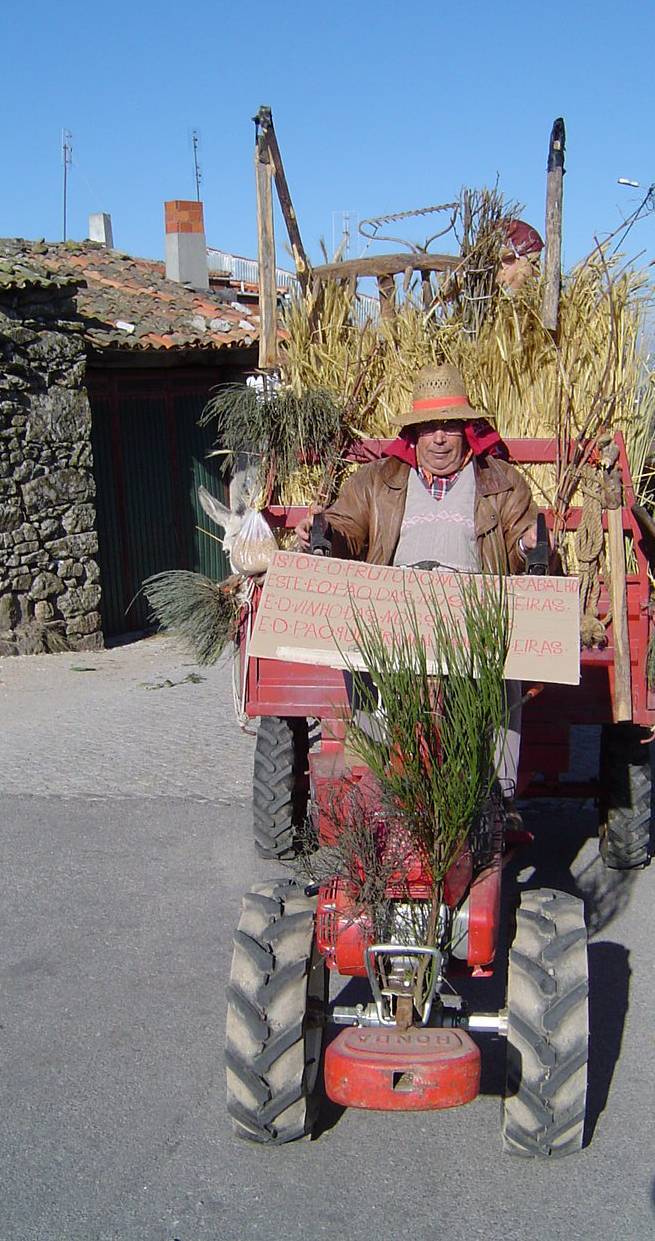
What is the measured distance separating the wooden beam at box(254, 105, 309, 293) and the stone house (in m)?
4.57

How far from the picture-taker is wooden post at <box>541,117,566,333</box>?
19.8 ft

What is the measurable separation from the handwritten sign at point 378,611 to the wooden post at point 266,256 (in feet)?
9.92

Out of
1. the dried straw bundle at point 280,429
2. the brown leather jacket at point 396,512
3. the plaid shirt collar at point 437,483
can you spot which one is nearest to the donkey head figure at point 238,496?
the dried straw bundle at point 280,429

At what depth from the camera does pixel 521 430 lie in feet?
20.8

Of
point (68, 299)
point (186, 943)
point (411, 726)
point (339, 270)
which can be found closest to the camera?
point (411, 726)

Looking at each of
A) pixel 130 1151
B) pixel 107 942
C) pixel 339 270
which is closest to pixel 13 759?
pixel 107 942

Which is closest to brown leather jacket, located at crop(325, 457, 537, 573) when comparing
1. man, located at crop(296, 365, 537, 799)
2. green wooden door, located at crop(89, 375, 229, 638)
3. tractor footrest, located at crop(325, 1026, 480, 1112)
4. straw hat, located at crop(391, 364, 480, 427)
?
man, located at crop(296, 365, 537, 799)

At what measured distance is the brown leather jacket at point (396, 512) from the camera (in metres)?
5.04

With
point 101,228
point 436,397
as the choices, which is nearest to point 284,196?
point 436,397

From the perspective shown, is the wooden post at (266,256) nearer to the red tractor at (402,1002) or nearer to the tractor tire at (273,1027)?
the red tractor at (402,1002)

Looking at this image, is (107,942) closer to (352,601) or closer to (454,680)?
(352,601)

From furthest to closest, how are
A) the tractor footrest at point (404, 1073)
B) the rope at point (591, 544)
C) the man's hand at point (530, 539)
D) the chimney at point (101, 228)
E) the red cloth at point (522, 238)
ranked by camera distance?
1. the chimney at point (101, 228)
2. the red cloth at point (522, 238)
3. the rope at point (591, 544)
4. the man's hand at point (530, 539)
5. the tractor footrest at point (404, 1073)

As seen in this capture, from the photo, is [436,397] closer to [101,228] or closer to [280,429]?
[280,429]

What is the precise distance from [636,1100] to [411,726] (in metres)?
1.58
